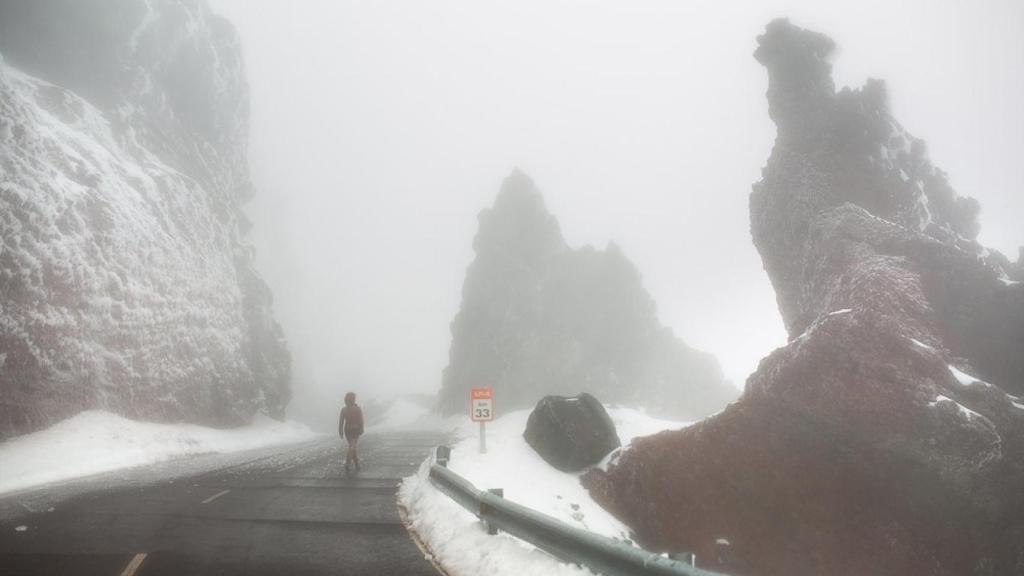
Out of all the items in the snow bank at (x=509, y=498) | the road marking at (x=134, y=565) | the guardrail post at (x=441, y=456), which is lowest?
the snow bank at (x=509, y=498)

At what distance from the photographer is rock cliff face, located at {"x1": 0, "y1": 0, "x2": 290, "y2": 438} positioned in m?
20.8

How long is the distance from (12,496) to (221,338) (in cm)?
2760

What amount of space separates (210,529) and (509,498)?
5.47m

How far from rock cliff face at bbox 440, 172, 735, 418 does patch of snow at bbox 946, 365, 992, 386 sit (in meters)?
45.9

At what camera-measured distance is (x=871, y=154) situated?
64.3 ft

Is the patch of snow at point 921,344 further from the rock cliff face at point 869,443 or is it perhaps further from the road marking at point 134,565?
the road marking at point 134,565

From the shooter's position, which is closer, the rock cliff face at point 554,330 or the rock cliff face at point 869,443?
the rock cliff face at point 869,443

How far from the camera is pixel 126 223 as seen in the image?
91.5ft

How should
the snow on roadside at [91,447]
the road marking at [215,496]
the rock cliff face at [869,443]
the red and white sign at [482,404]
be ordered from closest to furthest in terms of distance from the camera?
the road marking at [215,496] → the rock cliff face at [869,443] → the red and white sign at [482,404] → the snow on roadside at [91,447]

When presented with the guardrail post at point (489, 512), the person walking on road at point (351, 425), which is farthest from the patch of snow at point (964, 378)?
the person walking on road at point (351, 425)

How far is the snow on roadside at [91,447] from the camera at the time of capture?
50.2 feet

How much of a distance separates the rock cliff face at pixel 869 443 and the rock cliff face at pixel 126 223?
2201 centimetres

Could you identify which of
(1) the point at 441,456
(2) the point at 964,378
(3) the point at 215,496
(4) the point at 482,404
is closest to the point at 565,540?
(1) the point at 441,456

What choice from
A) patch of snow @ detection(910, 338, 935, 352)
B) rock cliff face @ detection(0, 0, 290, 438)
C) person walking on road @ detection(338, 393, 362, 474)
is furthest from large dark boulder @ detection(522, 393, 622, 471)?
rock cliff face @ detection(0, 0, 290, 438)
